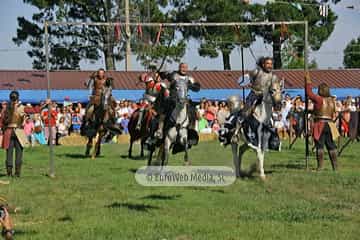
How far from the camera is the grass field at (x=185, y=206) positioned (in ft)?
28.5

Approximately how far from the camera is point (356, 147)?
75.7ft

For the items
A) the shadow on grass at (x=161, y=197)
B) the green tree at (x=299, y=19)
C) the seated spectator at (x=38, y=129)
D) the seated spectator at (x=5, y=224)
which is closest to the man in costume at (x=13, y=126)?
the shadow on grass at (x=161, y=197)

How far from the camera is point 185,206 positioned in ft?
34.7

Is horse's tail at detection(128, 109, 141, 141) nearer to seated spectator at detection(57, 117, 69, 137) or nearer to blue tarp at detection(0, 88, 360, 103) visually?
seated spectator at detection(57, 117, 69, 137)

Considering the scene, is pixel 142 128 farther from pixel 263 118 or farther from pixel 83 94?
pixel 83 94

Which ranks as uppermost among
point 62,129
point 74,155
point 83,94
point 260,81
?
point 260,81

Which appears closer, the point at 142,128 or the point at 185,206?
the point at 185,206

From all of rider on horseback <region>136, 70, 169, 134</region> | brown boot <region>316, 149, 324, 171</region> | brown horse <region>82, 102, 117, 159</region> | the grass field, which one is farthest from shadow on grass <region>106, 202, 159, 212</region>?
brown horse <region>82, 102, 117, 159</region>

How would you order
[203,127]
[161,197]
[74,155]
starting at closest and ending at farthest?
[161,197] → [74,155] → [203,127]

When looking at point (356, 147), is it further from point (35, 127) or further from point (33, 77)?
point (33, 77)

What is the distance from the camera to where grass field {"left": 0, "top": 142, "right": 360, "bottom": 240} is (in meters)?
8.67

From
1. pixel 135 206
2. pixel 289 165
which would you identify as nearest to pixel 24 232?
pixel 135 206

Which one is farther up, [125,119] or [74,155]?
[125,119]

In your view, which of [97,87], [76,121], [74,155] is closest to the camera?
[97,87]
